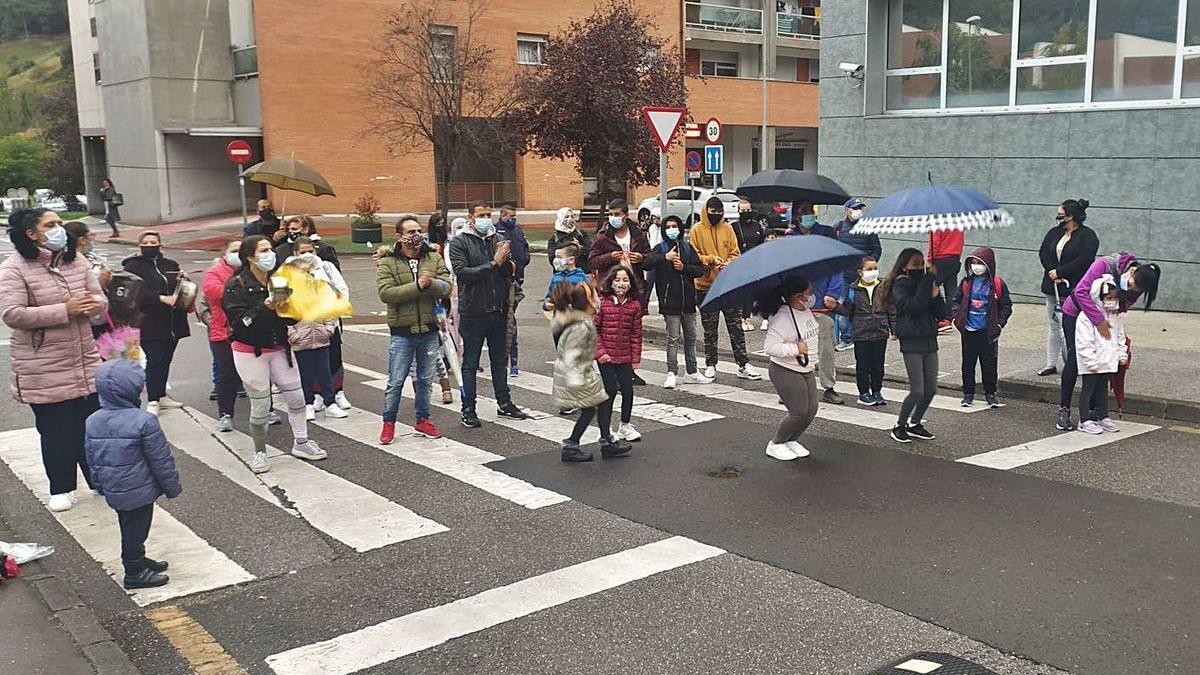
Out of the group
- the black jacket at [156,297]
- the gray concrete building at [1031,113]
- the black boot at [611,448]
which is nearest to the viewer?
the black boot at [611,448]

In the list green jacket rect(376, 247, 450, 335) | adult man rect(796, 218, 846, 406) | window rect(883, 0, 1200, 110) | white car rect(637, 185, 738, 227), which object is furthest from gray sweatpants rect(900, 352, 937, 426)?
white car rect(637, 185, 738, 227)

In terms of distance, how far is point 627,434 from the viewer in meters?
8.79

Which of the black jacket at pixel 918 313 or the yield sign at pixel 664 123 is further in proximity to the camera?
the yield sign at pixel 664 123

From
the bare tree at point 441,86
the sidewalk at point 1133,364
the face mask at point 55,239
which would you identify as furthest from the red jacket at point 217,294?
the bare tree at point 441,86

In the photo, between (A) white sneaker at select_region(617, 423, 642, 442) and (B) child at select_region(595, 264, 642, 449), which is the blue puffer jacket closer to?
(B) child at select_region(595, 264, 642, 449)

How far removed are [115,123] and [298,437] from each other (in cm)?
3767

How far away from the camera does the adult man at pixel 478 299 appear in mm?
9406

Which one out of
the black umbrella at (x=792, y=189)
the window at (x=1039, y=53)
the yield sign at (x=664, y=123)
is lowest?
the black umbrella at (x=792, y=189)

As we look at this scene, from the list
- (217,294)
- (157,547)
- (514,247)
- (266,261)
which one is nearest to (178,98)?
(514,247)

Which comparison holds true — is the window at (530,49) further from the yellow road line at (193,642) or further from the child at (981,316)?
the yellow road line at (193,642)

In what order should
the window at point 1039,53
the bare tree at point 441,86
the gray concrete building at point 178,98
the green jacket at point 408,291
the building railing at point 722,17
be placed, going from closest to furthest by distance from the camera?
the green jacket at point 408,291 < the window at point 1039,53 < the bare tree at point 441,86 < the gray concrete building at point 178,98 < the building railing at point 722,17

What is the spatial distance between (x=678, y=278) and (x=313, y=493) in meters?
5.12

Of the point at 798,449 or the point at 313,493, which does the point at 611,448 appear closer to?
the point at 798,449

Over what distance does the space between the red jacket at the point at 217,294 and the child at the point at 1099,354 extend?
7570mm
